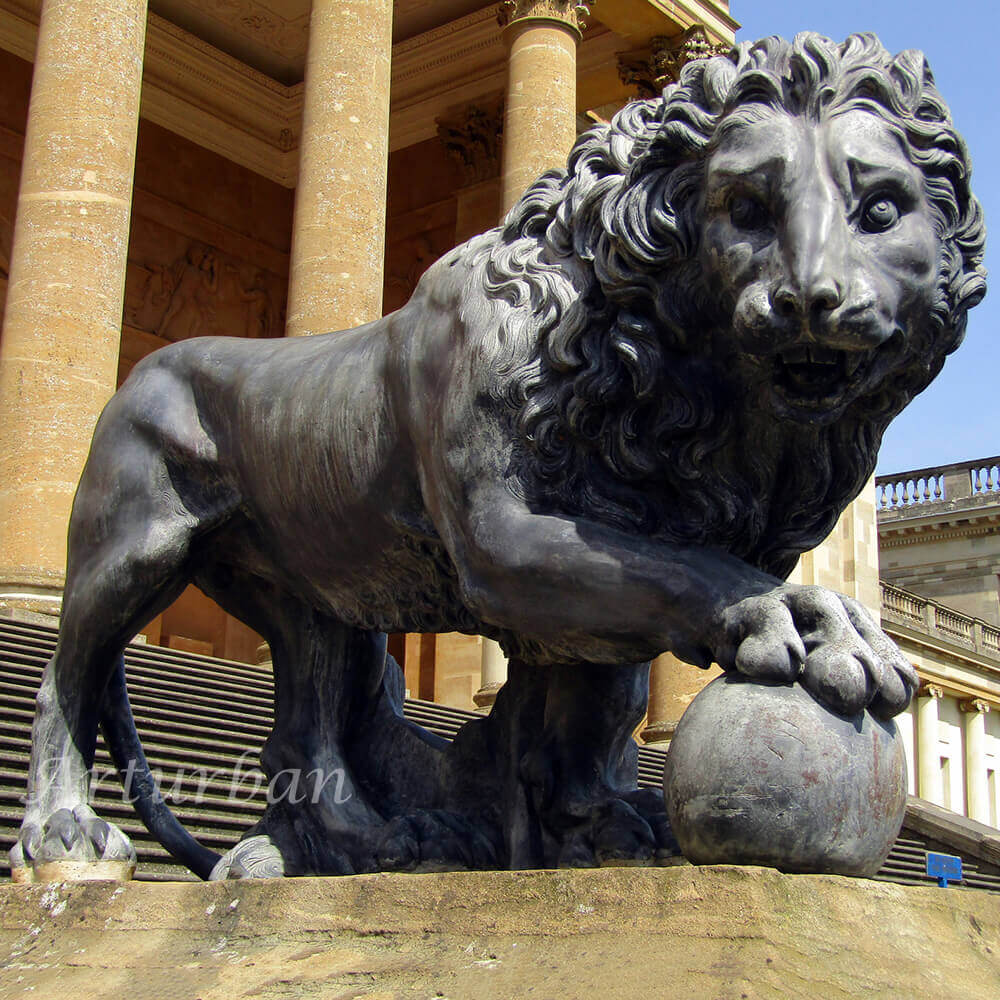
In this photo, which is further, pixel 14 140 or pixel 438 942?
pixel 14 140

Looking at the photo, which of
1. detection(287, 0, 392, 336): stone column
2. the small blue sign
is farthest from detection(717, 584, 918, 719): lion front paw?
detection(287, 0, 392, 336): stone column

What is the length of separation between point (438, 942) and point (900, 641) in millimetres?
30425

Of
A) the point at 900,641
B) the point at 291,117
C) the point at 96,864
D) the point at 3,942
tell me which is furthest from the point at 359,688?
the point at 900,641

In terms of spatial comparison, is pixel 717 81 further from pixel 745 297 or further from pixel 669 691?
pixel 669 691

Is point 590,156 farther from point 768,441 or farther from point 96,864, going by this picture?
point 96,864

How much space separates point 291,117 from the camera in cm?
2684

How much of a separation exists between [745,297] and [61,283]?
11.6 m

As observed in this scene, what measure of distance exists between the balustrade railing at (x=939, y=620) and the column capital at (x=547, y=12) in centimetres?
1633

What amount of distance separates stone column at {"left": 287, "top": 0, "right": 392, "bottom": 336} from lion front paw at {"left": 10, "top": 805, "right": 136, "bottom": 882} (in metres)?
11.5

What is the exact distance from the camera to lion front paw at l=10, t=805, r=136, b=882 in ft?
11.9

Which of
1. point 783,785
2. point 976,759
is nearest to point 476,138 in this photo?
point 976,759

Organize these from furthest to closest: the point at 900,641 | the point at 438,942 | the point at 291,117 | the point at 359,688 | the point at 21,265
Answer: the point at 900,641 < the point at 291,117 < the point at 21,265 < the point at 359,688 < the point at 438,942

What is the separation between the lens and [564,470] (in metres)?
3.08

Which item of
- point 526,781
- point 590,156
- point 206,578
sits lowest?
point 526,781
